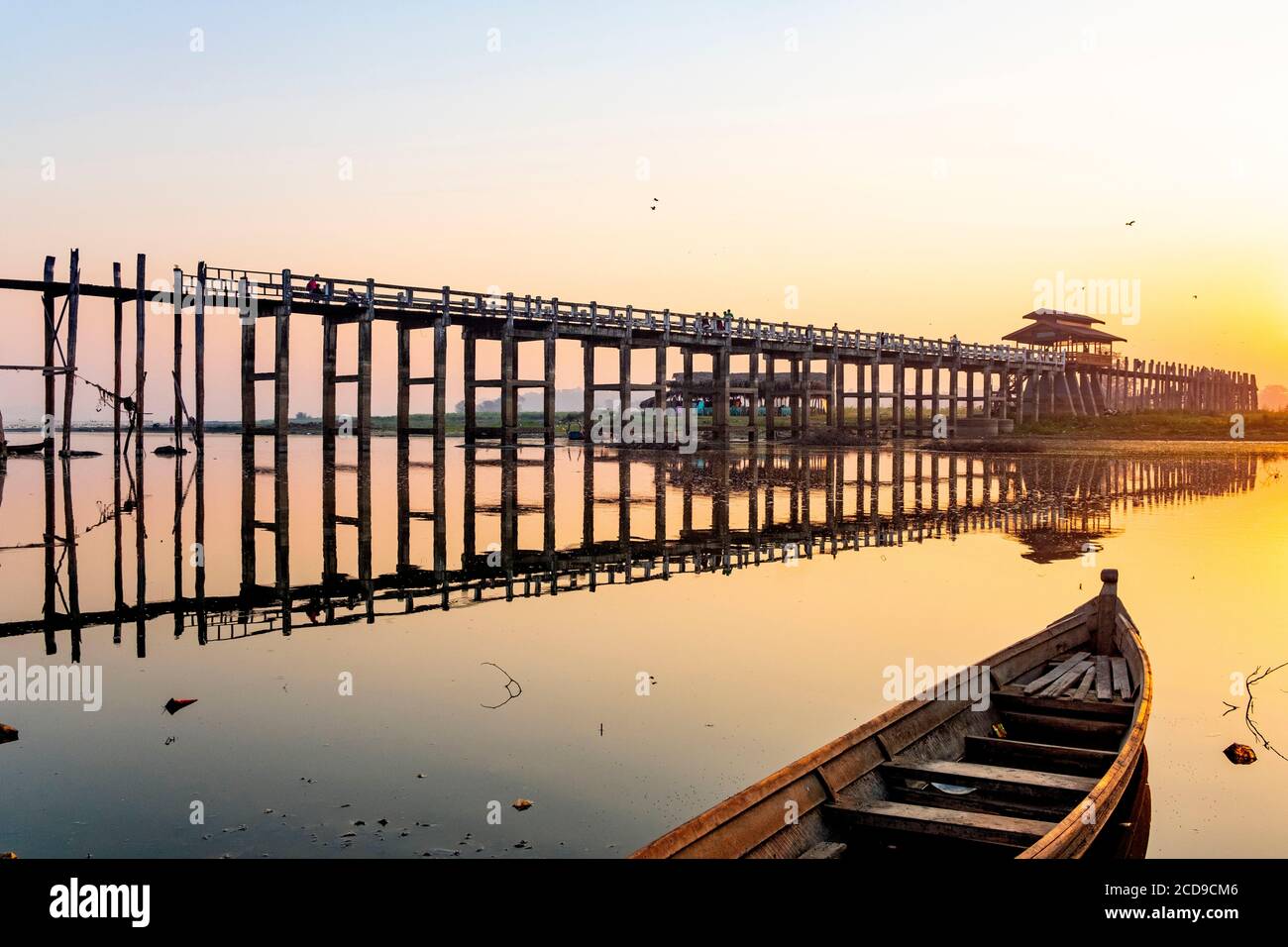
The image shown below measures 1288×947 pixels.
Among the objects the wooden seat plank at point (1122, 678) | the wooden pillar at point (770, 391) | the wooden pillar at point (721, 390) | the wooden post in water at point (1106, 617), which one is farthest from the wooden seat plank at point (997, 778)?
the wooden pillar at point (770, 391)

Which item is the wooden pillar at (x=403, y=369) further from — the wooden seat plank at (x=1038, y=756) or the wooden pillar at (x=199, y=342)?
the wooden seat plank at (x=1038, y=756)

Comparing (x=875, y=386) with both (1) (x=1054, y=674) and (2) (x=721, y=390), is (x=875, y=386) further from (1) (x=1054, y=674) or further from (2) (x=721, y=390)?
(1) (x=1054, y=674)

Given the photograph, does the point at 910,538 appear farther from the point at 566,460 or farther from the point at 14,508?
the point at 566,460

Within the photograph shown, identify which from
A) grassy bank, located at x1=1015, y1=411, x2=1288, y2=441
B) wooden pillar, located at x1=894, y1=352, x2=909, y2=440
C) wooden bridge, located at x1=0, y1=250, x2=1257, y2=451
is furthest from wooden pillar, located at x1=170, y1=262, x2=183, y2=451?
grassy bank, located at x1=1015, y1=411, x2=1288, y2=441

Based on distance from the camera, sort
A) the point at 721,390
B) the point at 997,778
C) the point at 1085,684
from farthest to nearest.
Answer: the point at 721,390, the point at 1085,684, the point at 997,778

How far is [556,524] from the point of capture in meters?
25.2

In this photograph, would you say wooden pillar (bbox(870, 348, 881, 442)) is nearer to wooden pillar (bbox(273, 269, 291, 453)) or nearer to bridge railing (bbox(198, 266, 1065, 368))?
bridge railing (bbox(198, 266, 1065, 368))

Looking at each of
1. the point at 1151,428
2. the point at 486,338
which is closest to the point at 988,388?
the point at 1151,428

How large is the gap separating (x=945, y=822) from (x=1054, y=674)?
468 cm

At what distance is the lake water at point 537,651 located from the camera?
7340 mm

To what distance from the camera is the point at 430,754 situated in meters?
8.44
